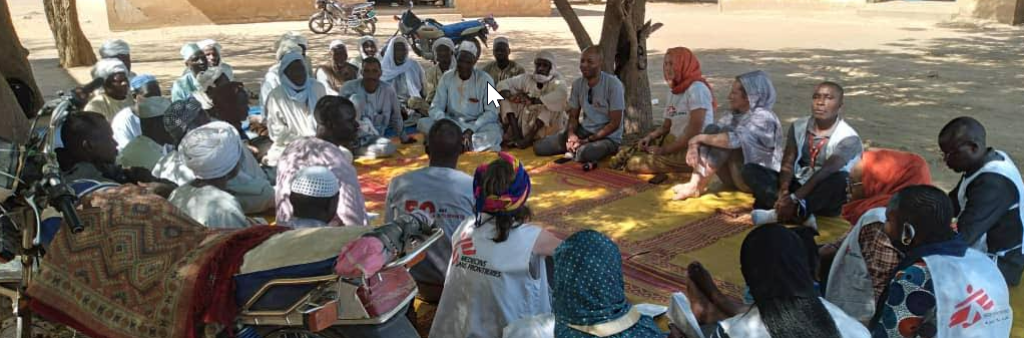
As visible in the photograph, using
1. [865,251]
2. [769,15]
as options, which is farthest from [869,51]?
[865,251]

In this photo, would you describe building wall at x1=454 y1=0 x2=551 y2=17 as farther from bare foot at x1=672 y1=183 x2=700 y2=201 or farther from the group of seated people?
bare foot at x1=672 y1=183 x2=700 y2=201

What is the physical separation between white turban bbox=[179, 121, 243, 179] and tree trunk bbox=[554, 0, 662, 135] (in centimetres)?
388

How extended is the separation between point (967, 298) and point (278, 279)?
8.05 feet

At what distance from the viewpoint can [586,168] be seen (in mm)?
6562

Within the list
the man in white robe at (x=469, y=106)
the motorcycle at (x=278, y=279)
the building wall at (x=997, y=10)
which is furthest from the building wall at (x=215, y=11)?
the motorcycle at (x=278, y=279)

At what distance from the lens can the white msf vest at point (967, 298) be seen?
9.00 ft

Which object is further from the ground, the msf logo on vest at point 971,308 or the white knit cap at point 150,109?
the white knit cap at point 150,109

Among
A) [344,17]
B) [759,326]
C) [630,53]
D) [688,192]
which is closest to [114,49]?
[630,53]

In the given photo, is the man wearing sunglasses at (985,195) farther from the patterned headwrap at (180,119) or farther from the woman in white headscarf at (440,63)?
the woman in white headscarf at (440,63)

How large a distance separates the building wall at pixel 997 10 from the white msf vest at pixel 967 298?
1886 cm

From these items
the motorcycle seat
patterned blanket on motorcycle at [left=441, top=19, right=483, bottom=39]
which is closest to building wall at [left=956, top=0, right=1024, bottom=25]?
patterned blanket on motorcycle at [left=441, top=19, right=483, bottom=39]

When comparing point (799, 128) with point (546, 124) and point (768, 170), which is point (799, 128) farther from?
point (546, 124)

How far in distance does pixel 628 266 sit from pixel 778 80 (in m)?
7.89

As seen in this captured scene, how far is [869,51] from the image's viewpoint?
14.8 m
